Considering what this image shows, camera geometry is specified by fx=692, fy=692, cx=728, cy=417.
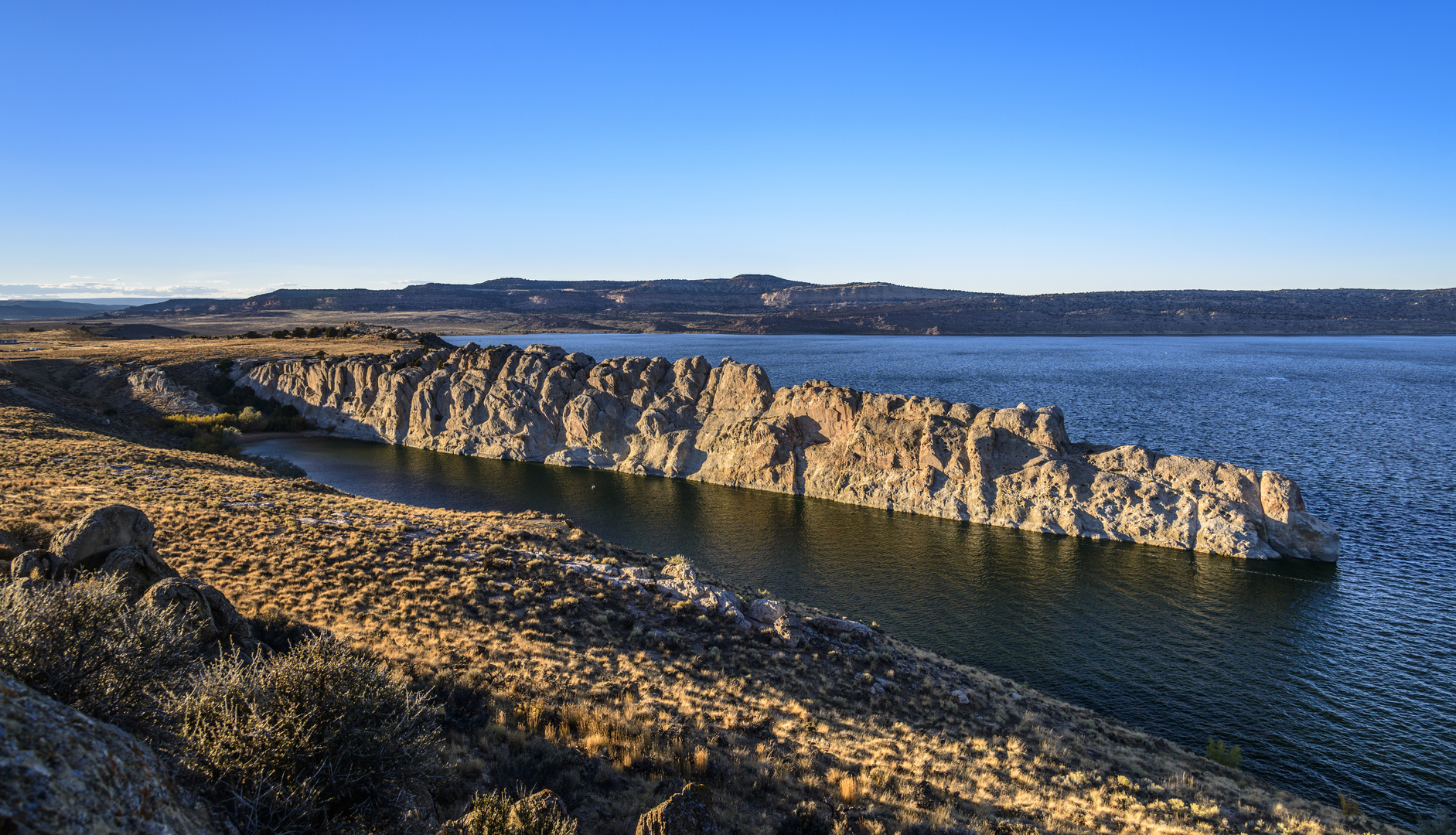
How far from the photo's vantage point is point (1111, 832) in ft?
43.2

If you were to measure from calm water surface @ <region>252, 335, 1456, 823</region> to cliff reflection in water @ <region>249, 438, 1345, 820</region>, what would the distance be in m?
0.10

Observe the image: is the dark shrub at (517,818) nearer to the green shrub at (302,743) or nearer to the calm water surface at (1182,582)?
the green shrub at (302,743)

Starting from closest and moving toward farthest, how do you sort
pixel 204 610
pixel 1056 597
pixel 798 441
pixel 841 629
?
1. pixel 204 610
2. pixel 841 629
3. pixel 1056 597
4. pixel 798 441

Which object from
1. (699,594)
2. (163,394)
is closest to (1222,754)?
(699,594)

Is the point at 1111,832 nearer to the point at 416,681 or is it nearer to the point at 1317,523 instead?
the point at 416,681

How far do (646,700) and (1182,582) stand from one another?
95.2ft

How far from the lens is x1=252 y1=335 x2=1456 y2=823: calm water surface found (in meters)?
21.8

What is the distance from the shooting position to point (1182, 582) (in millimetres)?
32844

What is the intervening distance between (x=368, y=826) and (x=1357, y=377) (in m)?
138

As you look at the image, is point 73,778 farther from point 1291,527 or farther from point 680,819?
point 1291,527

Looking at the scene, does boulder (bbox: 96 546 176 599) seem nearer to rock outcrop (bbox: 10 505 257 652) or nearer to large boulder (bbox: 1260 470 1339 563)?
rock outcrop (bbox: 10 505 257 652)

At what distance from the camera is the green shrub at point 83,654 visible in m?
6.61

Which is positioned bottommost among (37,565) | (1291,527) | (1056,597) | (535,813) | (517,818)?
(1056,597)

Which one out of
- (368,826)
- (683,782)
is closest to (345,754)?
(368,826)
